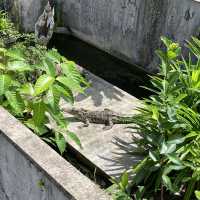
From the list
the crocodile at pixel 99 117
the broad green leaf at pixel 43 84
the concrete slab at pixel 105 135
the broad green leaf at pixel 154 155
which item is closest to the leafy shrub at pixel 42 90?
the broad green leaf at pixel 43 84

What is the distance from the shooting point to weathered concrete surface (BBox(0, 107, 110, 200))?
9.82 feet

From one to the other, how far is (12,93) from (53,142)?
0.92 meters

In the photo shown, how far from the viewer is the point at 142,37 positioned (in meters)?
8.25

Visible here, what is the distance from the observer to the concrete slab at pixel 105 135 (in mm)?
4656

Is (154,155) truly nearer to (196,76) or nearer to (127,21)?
(196,76)

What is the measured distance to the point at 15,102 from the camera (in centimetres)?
395

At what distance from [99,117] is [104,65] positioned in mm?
3555

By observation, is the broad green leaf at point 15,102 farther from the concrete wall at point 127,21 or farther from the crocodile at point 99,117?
the concrete wall at point 127,21

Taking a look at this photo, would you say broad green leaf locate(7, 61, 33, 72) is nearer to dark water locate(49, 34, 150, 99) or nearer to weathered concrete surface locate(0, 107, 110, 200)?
weathered concrete surface locate(0, 107, 110, 200)

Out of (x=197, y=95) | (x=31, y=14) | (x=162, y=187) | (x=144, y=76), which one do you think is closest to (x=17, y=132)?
(x=162, y=187)

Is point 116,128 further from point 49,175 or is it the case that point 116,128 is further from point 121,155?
point 49,175

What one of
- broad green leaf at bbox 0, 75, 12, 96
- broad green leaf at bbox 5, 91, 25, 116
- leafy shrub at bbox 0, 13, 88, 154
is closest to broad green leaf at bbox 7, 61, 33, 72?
leafy shrub at bbox 0, 13, 88, 154

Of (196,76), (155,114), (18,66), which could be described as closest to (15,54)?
(18,66)

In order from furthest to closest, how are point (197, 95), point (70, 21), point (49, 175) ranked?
point (70, 21) < point (197, 95) < point (49, 175)
